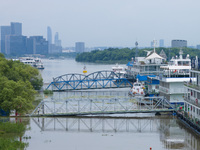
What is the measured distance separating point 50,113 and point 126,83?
3214 cm

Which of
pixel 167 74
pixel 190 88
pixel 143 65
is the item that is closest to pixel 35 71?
pixel 143 65

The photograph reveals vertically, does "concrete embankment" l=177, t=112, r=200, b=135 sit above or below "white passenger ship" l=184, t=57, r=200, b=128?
below

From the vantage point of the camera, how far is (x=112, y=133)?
36156 mm

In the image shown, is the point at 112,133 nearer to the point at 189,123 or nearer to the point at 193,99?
the point at 189,123

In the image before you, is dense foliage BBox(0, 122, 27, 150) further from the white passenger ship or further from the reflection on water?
the white passenger ship

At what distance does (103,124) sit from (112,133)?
3.40m

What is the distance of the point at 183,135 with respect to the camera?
35.3 metres

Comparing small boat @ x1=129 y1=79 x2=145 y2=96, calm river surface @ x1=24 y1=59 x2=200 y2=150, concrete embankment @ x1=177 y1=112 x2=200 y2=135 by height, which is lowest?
calm river surface @ x1=24 y1=59 x2=200 y2=150

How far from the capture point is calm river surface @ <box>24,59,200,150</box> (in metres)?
32.2

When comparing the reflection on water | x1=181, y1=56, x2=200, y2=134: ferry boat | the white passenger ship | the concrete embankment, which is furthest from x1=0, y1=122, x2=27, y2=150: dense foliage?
the white passenger ship

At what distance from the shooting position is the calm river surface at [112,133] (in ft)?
106

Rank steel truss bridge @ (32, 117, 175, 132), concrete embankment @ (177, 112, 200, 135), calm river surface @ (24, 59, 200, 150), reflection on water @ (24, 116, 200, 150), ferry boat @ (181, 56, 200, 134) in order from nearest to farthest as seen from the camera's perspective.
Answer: calm river surface @ (24, 59, 200, 150) → reflection on water @ (24, 116, 200, 150) → concrete embankment @ (177, 112, 200, 135) → ferry boat @ (181, 56, 200, 134) → steel truss bridge @ (32, 117, 175, 132)

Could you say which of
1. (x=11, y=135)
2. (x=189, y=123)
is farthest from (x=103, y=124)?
(x=11, y=135)

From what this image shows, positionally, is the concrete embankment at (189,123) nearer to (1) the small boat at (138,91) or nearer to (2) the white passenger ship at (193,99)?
(2) the white passenger ship at (193,99)
